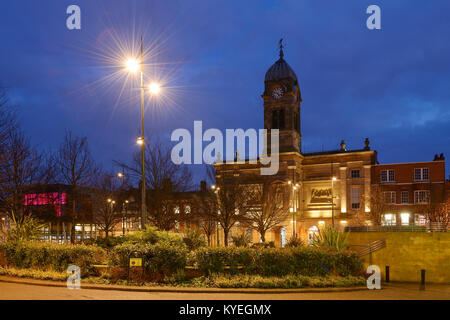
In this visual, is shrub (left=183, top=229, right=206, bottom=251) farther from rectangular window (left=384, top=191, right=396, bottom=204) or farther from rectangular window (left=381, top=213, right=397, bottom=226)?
rectangular window (left=384, top=191, right=396, bottom=204)

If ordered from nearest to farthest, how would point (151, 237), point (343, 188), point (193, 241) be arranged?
point (151, 237) → point (193, 241) → point (343, 188)

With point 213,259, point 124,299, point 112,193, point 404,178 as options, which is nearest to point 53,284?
point 124,299

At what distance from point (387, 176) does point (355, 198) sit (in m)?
5.25

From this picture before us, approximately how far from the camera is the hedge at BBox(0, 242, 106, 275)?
56.9 feet

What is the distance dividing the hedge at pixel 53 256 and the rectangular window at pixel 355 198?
4503cm

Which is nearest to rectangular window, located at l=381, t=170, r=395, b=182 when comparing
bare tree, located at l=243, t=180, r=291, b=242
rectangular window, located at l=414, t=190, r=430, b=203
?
rectangular window, located at l=414, t=190, r=430, b=203

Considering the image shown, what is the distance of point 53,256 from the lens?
17844mm

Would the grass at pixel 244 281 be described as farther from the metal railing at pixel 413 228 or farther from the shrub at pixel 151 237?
the metal railing at pixel 413 228

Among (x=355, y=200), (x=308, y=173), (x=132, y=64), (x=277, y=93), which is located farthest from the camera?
(x=277, y=93)

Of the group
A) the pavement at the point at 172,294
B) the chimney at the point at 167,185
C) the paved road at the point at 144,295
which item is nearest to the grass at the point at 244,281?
the pavement at the point at 172,294

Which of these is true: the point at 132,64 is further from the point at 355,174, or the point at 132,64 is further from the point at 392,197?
the point at 355,174

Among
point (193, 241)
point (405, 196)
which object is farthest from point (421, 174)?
point (193, 241)

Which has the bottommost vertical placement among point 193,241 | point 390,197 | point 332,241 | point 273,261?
point 193,241
